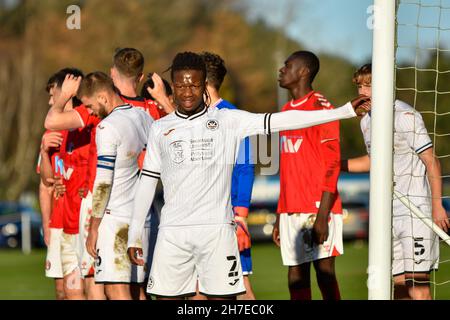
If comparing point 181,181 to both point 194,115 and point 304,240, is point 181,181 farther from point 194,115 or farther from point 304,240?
point 304,240

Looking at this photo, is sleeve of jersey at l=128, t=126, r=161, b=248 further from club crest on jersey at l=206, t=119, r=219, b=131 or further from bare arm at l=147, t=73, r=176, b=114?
bare arm at l=147, t=73, r=176, b=114

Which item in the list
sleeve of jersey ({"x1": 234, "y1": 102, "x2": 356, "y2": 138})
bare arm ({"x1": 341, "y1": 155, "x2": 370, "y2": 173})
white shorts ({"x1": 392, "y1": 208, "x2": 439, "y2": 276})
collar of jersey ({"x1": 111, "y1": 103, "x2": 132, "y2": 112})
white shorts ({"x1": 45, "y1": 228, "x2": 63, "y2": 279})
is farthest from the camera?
white shorts ({"x1": 45, "y1": 228, "x2": 63, "y2": 279})

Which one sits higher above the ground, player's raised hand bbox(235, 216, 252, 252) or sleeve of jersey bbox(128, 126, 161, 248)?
sleeve of jersey bbox(128, 126, 161, 248)

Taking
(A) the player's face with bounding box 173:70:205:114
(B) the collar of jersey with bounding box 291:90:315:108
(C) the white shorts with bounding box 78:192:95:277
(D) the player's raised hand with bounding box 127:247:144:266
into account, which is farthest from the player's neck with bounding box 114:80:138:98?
(D) the player's raised hand with bounding box 127:247:144:266

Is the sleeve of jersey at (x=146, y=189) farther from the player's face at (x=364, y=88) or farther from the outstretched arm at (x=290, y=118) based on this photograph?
the player's face at (x=364, y=88)

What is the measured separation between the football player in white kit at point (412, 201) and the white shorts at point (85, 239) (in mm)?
2455

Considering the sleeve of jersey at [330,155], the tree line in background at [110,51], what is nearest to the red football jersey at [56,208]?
the sleeve of jersey at [330,155]

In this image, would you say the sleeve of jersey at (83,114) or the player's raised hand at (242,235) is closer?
the player's raised hand at (242,235)

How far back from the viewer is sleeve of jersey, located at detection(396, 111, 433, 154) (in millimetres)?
8484

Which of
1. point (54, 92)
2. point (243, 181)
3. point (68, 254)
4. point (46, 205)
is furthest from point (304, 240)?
point (46, 205)

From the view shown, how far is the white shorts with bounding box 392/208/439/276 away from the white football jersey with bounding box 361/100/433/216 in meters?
0.11

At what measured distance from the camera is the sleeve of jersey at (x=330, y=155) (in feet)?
27.2
